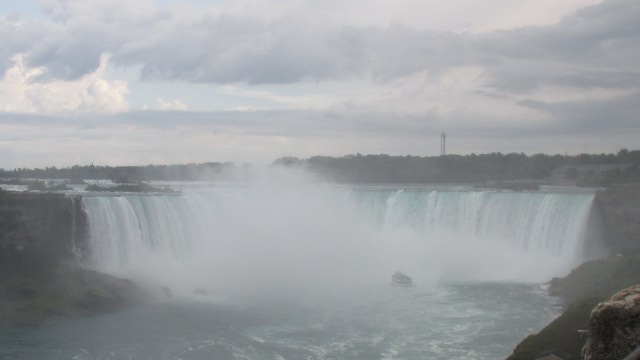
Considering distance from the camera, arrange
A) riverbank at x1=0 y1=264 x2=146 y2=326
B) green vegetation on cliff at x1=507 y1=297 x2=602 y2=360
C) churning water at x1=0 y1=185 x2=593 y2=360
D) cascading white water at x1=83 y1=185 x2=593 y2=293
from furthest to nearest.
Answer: cascading white water at x1=83 y1=185 x2=593 y2=293
riverbank at x1=0 y1=264 x2=146 y2=326
churning water at x1=0 y1=185 x2=593 y2=360
green vegetation on cliff at x1=507 y1=297 x2=602 y2=360

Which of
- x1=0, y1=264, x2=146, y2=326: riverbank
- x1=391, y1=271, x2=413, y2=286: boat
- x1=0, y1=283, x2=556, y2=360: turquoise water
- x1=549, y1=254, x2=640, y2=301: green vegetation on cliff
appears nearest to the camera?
x1=0, y1=283, x2=556, y2=360: turquoise water

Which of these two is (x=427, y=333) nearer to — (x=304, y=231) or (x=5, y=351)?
(x=5, y=351)

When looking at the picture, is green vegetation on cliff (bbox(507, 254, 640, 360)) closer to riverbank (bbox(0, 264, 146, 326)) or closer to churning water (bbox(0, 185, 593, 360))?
churning water (bbox(0, 185, 593, 360))

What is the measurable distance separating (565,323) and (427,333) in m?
3.53

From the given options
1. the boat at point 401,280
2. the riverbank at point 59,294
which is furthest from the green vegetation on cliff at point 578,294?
the riverbank at point 59,294

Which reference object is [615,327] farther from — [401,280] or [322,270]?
[322,270]

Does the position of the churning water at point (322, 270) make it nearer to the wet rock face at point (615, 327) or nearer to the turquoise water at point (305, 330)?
the turquoise water at point (305, 330)

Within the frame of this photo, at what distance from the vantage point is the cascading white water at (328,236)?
25344 mm

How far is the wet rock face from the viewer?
339cm

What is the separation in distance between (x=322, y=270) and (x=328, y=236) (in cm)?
337

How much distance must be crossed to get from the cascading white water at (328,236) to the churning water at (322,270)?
0.06 m

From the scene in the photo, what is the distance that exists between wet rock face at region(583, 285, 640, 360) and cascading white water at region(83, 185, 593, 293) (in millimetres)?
20965

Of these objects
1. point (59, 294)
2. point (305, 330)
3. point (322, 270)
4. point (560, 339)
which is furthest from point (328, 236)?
point (560, 339)

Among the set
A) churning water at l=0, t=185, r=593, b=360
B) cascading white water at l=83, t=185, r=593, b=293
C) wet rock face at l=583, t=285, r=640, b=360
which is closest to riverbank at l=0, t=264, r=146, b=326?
churning water at l=0, t=185, r=593, b=360
